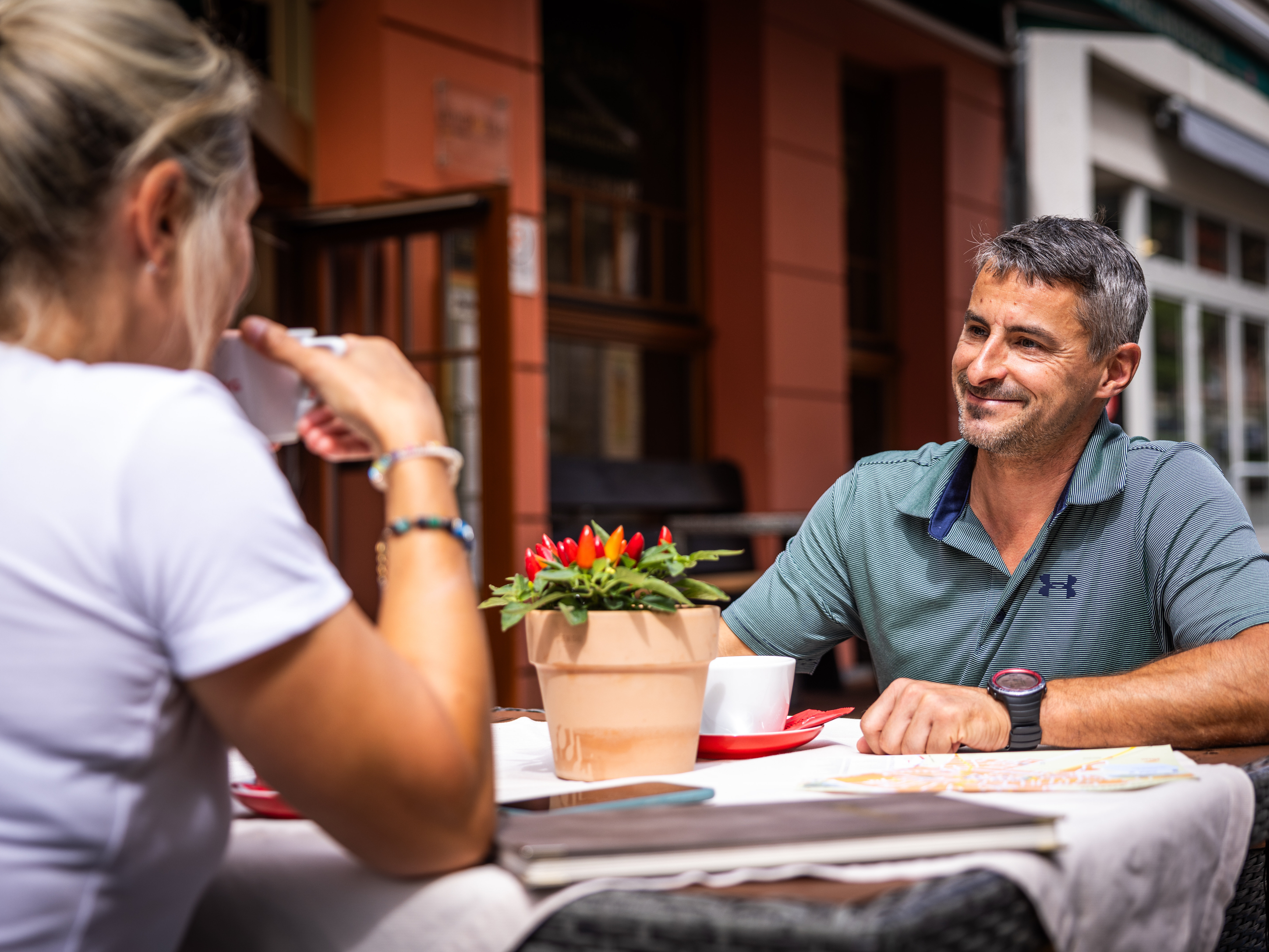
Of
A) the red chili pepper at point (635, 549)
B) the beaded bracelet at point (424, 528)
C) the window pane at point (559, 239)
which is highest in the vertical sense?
the window pane at point (559, 239)

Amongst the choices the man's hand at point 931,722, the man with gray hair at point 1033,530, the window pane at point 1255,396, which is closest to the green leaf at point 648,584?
the man's hand at point 931,722

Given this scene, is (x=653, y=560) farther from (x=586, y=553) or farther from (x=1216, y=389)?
(x=1216, y=389)

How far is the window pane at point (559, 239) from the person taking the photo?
5.83 m

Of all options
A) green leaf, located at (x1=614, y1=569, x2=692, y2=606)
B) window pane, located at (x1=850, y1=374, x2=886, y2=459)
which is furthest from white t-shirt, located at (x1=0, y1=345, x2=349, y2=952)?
window pane, located at (x1=850, y1=374, x2=886, y2=459)

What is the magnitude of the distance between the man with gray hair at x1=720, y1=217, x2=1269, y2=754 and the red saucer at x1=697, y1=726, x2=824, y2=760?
15.6 inches

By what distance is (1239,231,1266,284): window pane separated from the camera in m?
10.5

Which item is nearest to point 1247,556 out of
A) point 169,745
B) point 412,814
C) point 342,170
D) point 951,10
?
point 412,814

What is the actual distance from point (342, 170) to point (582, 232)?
1.55 m

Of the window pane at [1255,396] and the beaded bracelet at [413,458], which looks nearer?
the beaded bracelet at [413,458]

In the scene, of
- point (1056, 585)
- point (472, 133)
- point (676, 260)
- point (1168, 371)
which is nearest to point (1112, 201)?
point (1168, 371)

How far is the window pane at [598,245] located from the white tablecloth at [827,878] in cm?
519

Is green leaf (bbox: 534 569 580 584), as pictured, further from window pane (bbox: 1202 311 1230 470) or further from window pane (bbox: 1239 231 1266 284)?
window pane (bbox: 1239 231 1266 284)

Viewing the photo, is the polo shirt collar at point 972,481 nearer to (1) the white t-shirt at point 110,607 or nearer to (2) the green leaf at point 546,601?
(2) the green leaf at point 546,601

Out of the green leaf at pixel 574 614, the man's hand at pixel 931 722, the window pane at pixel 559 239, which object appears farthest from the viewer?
the window pane at pixel 559 239
